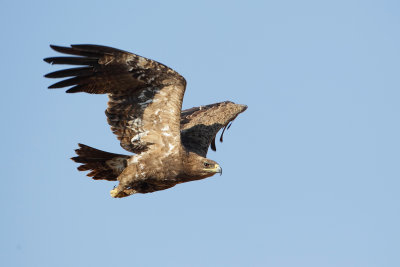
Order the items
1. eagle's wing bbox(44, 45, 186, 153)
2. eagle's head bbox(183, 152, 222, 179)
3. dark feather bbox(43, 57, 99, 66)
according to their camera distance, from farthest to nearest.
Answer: eagle's head bbox(183, 152, 222, 179), eagle's wing bbox(44, 45, 186, 153), dark feather bbox(43, 57, 99, 66)

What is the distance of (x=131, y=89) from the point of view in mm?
13141

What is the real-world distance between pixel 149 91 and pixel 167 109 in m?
0.45

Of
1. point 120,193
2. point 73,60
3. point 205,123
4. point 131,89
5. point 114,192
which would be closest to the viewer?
point 73,60

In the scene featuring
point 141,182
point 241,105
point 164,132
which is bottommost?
point 141,182

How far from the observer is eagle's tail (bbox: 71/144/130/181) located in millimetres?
13602

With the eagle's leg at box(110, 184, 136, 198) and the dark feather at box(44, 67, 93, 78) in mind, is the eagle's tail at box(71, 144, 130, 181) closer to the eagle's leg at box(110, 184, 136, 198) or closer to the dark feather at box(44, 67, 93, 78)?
the eagle's leg at box(110, 184, 136, 198)

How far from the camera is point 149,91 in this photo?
1314 centimetres

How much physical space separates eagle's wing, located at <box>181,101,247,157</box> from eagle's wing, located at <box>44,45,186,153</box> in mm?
995

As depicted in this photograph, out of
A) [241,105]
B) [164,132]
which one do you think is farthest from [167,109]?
[241,105]

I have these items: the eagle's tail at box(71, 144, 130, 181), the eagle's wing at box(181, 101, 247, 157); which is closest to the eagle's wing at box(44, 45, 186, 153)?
the eagle's tail at box(71, 144, 130, 181)

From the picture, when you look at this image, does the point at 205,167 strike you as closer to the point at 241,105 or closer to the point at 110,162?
the point at 110,162

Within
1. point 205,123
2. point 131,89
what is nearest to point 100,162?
point 131,89

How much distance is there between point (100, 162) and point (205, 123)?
104 inches

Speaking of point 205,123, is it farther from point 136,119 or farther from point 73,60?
point 73,60
